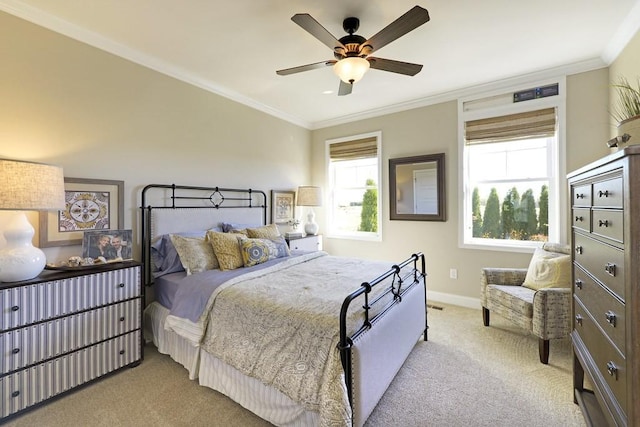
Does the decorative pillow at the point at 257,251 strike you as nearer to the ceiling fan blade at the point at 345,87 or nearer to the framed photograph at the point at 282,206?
the framed photograph at the point at 282,206

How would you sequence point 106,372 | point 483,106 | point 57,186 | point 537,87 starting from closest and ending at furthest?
point 57,186
point 106,372
point 537,87
point 483,106

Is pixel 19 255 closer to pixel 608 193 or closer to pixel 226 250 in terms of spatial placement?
pixel 226 250

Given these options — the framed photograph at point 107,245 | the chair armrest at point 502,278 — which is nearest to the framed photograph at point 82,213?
the framed photograph at point 107,245

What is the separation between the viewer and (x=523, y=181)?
3.45 metres

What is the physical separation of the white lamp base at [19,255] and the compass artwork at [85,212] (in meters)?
0.41

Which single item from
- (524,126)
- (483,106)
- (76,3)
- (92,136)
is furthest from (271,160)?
(524,126)

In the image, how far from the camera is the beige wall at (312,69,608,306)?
3002 mm

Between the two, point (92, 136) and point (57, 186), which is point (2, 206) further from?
point (92, 136)

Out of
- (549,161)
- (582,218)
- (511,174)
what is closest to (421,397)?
(582,218)

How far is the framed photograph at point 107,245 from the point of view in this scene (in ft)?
7.66

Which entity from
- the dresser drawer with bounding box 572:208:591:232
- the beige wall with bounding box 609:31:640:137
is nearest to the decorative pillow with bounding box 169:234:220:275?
the dresser drawer with bounding box 572:208:591:232

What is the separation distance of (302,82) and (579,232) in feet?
9.79

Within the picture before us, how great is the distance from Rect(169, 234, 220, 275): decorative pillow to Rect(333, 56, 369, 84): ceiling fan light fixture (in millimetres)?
1959

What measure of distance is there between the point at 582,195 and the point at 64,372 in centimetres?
354
